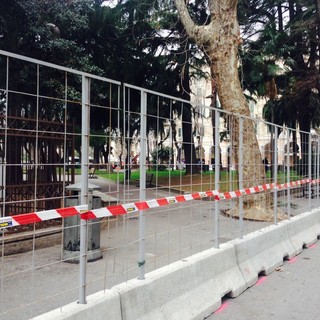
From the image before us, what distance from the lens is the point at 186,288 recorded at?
5.07 metres

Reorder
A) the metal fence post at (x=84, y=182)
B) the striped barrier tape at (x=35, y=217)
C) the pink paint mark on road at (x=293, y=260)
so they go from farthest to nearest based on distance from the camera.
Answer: the pink paint mark on road at (x=293, y=260) → the metal fence post at (x=84, y=182) → the striped barrier tape at (x=35, y=217)

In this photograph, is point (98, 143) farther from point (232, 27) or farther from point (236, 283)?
point (232, 27)

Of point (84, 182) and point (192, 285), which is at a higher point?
point (84, 182)

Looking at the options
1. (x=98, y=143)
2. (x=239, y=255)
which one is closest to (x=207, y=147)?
(x=239, y=255)

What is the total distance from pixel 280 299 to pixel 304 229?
4211 millimetres

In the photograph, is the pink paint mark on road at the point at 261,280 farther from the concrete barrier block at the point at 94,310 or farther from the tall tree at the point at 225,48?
the tall tree at the point at 225,48

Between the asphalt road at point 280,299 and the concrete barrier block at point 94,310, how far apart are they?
5.06ft

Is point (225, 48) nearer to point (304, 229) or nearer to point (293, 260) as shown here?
point (304, 229)

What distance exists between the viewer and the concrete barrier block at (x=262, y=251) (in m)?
6.54

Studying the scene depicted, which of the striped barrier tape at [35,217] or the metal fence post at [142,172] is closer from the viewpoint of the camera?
the striped barrier tape at [35,217]

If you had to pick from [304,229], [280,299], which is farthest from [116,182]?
[304,229]

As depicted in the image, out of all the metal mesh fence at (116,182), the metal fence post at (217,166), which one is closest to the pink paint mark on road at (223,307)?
the metal mesh fence at (116,182)

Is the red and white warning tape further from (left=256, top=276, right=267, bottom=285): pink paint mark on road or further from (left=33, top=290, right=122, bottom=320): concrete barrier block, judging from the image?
(left=256, top=276, right=267, bottom=285): pink paint mark on road

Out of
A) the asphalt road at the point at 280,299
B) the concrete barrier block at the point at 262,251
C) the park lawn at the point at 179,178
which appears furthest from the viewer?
the concrete barrier block at the point at 262,251
